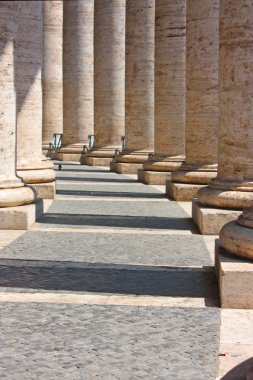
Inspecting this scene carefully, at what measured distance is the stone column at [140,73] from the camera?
3812 cm

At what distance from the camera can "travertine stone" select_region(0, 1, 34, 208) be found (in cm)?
1984

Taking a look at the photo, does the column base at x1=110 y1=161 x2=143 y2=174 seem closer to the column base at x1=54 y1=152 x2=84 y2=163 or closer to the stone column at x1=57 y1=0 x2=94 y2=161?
the stone column at x1=57 y1=0 x2=94 y2=161

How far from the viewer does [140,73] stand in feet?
127

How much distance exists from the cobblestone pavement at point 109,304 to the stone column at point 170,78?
9556 mm

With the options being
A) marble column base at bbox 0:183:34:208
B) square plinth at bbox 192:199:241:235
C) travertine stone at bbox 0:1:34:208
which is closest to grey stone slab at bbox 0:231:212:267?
square plinth at bbox 192:199:241:235

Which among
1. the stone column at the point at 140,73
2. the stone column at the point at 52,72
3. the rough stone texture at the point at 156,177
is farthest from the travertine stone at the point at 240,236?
the stone column at the point at 52,72

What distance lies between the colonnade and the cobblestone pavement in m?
1.39

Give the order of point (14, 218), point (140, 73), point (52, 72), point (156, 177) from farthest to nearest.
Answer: point (52, 72)
point (140, 73)
point (156, 177)
point (14, 218)

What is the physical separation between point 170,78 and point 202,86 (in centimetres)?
662

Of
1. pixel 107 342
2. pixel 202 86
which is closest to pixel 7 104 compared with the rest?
pixel 202 86

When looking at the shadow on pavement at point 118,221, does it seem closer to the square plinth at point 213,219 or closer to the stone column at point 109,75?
the square plinth at point 213,219

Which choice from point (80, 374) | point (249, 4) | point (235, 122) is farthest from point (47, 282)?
point (249, 4)

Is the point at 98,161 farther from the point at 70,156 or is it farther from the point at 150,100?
the point at 150,100

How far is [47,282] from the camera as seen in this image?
45.0 ft
